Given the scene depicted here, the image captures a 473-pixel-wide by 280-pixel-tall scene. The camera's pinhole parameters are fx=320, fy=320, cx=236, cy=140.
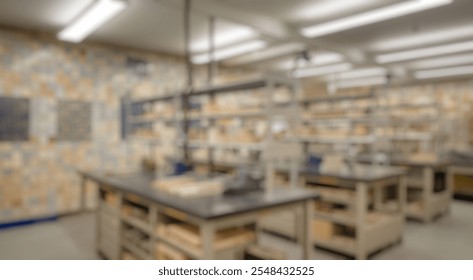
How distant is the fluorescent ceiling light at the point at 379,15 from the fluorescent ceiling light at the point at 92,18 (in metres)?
2.75

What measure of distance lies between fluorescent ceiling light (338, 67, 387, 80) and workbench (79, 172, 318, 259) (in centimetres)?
614

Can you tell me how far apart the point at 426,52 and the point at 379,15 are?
9.12 feet

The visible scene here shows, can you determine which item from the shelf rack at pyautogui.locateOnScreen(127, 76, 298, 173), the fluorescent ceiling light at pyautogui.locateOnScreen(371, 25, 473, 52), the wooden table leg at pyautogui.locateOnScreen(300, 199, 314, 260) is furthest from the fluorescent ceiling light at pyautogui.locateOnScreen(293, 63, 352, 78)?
the wooden table leg at pyautogui.locateOnScreen(300, 199, 314, 260)

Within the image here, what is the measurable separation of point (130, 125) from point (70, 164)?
1236 mm

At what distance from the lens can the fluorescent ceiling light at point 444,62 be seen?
6.59 m

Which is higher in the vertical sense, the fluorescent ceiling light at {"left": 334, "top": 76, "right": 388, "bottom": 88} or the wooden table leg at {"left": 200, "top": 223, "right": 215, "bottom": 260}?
the fluorescent ceiling light at {"left": 334, "top": 76, "right": 388, "bottom": 88}

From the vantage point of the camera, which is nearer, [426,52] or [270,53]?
[426,52]

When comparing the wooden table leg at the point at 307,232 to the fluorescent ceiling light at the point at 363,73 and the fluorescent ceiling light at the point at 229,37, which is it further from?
the fluorescent ceiling light at the point at 363,73

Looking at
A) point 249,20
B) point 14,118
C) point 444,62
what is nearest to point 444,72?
point 444,62

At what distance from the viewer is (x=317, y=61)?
7.39 meters

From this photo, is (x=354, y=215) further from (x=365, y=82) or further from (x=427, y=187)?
(x=365, y=82)

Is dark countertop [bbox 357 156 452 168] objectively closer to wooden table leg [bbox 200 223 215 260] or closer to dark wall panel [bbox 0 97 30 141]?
wooden table leg [bbox 200 223 215 260]

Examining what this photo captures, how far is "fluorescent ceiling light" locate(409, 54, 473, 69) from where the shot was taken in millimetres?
6586
